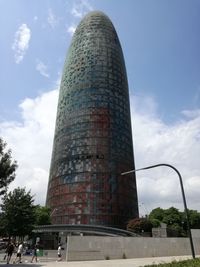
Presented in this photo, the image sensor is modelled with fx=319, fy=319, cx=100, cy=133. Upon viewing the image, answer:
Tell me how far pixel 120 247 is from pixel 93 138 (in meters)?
66.0

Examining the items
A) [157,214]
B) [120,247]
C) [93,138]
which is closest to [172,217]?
[157,214]

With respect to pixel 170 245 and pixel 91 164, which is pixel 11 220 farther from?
pixel 91 164

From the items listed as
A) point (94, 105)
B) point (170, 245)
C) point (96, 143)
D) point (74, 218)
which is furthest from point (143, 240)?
point (94, 105)

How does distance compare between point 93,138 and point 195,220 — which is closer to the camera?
point 93,138

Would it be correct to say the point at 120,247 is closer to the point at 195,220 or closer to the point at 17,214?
the point at 17,214

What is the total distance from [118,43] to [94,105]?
31.7 m

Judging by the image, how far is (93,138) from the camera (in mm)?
99438

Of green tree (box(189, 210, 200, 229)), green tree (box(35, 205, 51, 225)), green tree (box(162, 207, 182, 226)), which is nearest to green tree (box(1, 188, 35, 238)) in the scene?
green tree (box(35, 205, 51, 225))

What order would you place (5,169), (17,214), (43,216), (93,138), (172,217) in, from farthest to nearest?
(172,217), (93,138), (43,216), (17,214), (5,169)

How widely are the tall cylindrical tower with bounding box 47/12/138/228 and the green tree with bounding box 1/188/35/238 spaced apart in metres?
41.9

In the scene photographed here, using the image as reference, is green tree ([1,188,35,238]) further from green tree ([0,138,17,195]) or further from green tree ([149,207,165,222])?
green tree ([149,207,165,222])

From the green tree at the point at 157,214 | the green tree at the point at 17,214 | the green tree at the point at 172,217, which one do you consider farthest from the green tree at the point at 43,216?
the green tree at the point at 172,217

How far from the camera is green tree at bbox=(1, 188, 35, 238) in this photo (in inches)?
1838

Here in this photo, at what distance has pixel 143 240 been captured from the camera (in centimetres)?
3747
